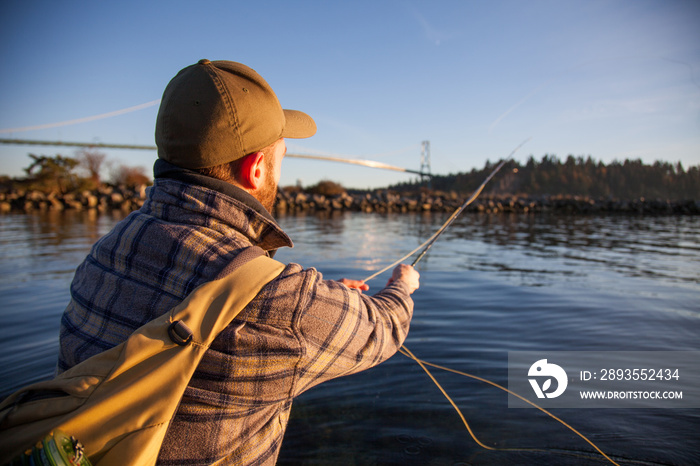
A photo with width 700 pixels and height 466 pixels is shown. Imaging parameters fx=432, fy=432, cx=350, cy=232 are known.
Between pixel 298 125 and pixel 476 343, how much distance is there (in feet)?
11.7

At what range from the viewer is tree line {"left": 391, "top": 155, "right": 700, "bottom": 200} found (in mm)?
48906

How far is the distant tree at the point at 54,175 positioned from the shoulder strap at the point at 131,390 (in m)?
39.6

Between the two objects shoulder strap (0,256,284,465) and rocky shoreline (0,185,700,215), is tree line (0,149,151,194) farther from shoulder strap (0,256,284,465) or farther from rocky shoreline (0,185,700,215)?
shoulder strap (0,256,284,465)

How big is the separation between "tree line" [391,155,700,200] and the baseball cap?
164ft

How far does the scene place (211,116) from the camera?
1.28 metres

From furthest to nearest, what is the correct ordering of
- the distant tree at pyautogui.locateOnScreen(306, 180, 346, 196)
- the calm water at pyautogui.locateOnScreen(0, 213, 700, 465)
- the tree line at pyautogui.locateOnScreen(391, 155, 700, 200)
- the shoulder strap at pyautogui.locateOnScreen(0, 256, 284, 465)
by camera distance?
the tree line at pyautogui.locateOnScreen(391, 155, 700, 200) < the distant tree at pyautogui.locateOnScreen(306, 180, 346, 196) < the calm water at pyautogui.locateOnScreen(0, 213, 700, 465) < the shoulder strap at pyautogui.locateOnScreen(0, 256, 284, 465)

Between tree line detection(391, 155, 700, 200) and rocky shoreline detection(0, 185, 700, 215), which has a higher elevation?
tree line detection(391, 155, 700, 200)

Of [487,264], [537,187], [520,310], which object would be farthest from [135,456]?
[537,187]

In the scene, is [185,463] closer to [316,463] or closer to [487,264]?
[316,463]

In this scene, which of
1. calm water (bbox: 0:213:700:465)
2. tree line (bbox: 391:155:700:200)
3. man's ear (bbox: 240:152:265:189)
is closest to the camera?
man's ear (bbox: 240:152:265:189)

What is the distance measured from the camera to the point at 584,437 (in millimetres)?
2820

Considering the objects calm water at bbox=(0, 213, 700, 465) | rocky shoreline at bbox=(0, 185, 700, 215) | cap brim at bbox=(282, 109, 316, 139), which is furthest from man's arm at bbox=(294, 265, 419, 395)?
rocky shoreline at bbox=(0, 185, 700, 215)

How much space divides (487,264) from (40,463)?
30.5 feet

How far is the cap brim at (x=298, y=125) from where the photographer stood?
1.61 metres
